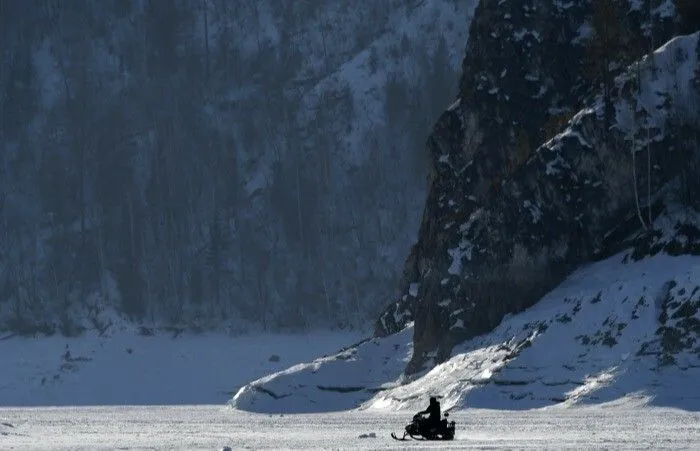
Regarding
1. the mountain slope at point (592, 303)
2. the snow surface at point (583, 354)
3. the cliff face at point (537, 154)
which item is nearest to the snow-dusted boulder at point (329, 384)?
the mountain slope at point (592, 303)

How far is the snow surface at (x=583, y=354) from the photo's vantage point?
285 feet

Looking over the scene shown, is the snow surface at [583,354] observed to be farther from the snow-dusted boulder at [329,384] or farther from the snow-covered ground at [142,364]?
the snow-covered ground at [142,364]

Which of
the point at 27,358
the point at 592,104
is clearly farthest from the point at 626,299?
the point at 27,358

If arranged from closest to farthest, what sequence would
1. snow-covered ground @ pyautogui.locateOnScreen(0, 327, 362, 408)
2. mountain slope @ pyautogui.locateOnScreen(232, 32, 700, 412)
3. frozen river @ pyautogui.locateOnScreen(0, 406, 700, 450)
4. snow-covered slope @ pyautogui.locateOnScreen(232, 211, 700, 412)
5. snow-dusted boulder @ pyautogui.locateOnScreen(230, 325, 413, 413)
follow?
1. frozen river @ pyautogui.locateOnScreen(0, 406, 700, 450)
2. snow-covered slope @ pyautogui.locateOnScreen(232, 211, 700, 412)
3. mountain slope @ pyautogui.locateOnScreen(232, 32, 700, 412)
4. snow-dusted boulder @ pyautogui.locateOnScreen(230, 325, 413, 413)
5. snow-covered ground @ pyautogui.locateOnScreen(0, 327, 362, 408)

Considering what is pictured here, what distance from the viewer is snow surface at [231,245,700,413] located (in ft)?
285

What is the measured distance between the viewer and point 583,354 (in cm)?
9138

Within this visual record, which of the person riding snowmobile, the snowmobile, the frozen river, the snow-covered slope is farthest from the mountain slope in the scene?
the snowmobile

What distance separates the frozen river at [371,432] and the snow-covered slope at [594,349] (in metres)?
2.78

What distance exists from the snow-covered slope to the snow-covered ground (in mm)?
60800

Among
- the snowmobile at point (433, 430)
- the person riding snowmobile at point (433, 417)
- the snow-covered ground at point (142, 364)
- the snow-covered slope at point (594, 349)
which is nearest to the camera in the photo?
the snowmobile at point (433, 430)

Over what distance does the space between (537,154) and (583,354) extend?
59.7 feet

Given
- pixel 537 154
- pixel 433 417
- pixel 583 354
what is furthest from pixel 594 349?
pixel 433 417

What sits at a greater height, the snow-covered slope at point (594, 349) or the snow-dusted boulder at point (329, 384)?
Result: the snow-covered slope at point (594, 349)

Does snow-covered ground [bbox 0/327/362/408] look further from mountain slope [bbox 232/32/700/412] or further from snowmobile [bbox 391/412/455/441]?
snowmobile [bbox 391/412/455/441]
